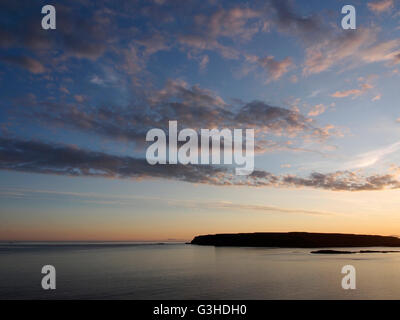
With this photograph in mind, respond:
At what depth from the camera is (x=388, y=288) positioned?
1866 inches

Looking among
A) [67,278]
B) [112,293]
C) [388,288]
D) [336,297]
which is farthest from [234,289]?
[67,278]

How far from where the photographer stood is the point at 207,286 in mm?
47938
